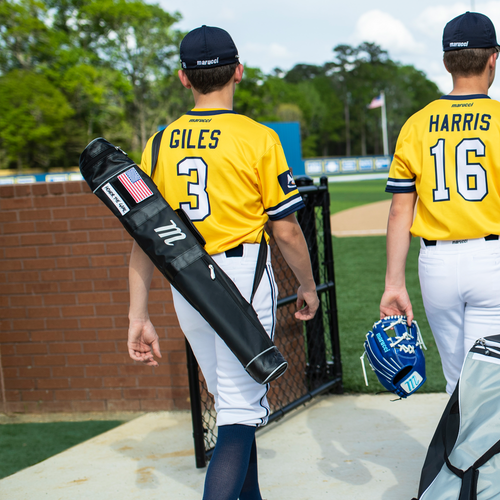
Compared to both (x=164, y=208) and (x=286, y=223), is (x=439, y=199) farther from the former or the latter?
(x=164, y=208)

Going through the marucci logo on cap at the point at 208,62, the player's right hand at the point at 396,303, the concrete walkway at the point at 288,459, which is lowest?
the concrete walkway at the point at 288,459

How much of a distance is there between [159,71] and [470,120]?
5807cm

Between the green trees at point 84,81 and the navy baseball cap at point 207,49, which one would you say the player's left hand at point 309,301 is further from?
the green trees at point 84,81

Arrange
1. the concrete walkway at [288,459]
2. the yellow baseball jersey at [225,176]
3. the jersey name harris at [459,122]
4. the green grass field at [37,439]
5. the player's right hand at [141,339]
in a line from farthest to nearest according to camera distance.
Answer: the green grass field at [37,439] < the concrete walkway at [288,459] < the player's right hand at [141,339] < the jersey name harris at [459,122] < the yellow baseball jersey at [225,176]

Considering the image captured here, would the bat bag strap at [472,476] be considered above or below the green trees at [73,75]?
below

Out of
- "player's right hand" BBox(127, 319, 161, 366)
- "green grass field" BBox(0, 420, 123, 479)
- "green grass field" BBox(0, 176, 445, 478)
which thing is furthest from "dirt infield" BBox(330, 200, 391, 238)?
"player's right hand" BBox(127, 319, 161, 366)

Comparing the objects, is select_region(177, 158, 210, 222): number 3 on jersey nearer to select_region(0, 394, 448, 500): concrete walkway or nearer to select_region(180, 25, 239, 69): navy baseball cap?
select_region(180, 25, 239, 69): navy baseball cap

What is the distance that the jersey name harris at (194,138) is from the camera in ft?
6.67

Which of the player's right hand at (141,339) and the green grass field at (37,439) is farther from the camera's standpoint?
the green grass field at (37,439)

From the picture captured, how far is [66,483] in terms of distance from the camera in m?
3.18

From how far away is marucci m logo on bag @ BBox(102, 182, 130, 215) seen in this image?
82.8 inches

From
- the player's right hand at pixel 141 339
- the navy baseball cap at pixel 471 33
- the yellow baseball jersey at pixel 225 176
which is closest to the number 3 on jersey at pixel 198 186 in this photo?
the yellow baseball jersey at pixel 225 176

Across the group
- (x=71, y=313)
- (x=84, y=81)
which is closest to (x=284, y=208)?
(x=71, y=313)

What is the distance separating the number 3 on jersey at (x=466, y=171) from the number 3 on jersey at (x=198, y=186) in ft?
3.03
